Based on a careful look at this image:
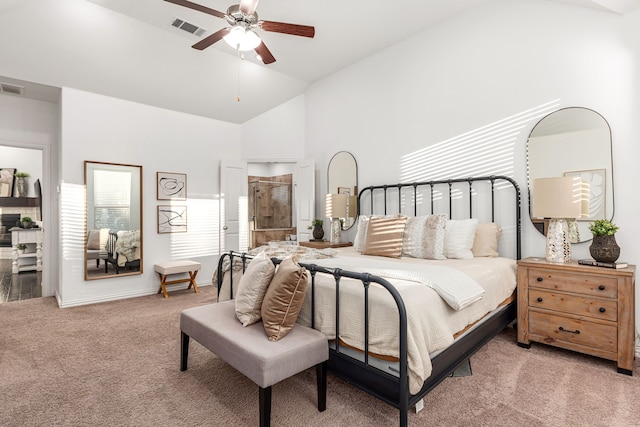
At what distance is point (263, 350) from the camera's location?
1.62m

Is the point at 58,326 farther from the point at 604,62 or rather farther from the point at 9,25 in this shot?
the point at 604,62

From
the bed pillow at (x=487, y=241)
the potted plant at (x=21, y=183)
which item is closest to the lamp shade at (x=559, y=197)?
the bed pillow at (x=487, y=241)

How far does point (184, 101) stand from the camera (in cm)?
489

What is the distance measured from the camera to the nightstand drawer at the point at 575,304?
7.47ft

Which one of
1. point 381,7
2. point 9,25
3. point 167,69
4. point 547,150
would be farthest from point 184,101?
point 547,150

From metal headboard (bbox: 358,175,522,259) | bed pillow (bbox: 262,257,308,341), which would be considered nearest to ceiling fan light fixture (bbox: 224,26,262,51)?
bed pillow (bbox: 262,257,308,341)

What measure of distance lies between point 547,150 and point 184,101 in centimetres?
470

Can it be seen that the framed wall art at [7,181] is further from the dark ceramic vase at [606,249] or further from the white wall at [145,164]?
the dark ceramic vase at [606,249]

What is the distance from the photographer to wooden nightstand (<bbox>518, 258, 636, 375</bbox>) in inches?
87.7

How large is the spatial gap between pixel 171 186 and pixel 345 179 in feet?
8.78

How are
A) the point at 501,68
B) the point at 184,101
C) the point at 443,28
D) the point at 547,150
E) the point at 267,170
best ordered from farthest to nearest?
the point at 267,170
the point at 184,101
the point at 443,28
the point at 501,68
the point at 547,150

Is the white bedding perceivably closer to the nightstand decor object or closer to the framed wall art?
the nightstand decor object

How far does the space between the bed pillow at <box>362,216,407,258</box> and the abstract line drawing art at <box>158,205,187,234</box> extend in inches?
124

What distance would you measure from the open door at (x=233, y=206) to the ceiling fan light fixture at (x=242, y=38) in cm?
269
